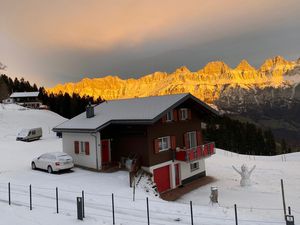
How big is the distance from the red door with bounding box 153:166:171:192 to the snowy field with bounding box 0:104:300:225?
7.34 ft

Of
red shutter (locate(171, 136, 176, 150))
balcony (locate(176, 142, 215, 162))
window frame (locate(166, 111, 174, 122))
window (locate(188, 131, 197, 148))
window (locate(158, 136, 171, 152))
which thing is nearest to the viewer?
window (locate(158, 136, 171, 152))

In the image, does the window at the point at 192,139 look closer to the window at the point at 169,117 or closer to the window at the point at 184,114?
the window at the point at 184,114

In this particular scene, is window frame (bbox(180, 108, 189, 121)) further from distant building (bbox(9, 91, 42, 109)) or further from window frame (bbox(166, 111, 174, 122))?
distant building (bbox(9, 91, 42, 109))

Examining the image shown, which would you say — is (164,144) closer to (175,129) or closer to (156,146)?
(156,146)

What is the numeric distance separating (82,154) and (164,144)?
7.58 metres

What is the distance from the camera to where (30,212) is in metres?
14.5

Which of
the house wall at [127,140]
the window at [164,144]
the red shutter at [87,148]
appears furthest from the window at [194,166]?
the red shutter at [87,148]

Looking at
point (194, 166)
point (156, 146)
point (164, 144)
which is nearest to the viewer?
point (156, 146)

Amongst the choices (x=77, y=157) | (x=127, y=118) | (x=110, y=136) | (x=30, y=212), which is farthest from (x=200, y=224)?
(x=77, y=157)

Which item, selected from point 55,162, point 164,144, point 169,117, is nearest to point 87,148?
point 55,162

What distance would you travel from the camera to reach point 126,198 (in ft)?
60.1

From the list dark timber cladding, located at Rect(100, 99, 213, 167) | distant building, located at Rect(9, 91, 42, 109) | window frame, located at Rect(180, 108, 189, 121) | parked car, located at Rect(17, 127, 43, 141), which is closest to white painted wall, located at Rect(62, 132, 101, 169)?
dark timber cladding, located at Rect(100, 99, 213, 167)

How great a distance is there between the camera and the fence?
13734 millimetres

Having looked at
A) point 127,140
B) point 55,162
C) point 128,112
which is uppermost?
point 128,112
